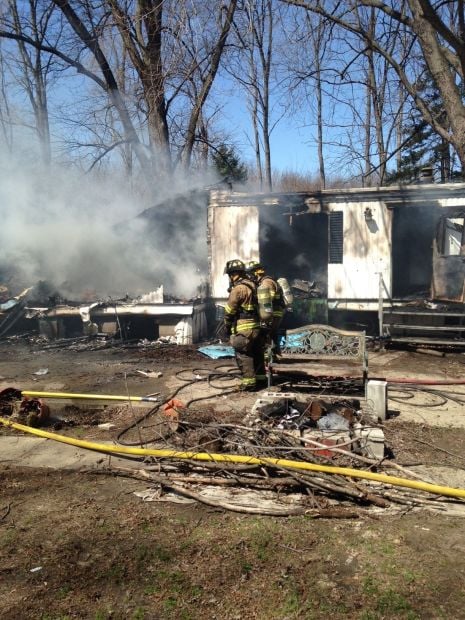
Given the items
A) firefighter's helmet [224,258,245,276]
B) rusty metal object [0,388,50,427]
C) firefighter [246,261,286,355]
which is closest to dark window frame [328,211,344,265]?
firefighter [246,261,286,355]

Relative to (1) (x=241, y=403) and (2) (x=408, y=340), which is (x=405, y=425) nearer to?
(1) (x=241, y=403)

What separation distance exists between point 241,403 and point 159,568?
147 inches

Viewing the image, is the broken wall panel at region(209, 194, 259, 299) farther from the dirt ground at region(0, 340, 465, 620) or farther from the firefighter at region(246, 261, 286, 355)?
the dirt ground at region(0, 340, 465, 620)

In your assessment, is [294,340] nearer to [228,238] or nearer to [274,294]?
[274,294]

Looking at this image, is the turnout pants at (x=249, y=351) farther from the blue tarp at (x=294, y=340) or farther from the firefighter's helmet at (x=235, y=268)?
the firefighter's helmet at (x=235, y=268)

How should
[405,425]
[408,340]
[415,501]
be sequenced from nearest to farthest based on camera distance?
[415,501], [405,425], [408,340]

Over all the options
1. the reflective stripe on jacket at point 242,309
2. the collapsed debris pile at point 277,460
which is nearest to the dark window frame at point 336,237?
the reflective stripe on jacket at point 242,309

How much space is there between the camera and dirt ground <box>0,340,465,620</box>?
2.89 m

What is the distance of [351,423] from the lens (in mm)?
5250

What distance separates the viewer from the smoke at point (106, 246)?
13.2m

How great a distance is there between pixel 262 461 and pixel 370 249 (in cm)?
816

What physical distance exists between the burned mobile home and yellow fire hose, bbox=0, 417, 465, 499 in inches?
260

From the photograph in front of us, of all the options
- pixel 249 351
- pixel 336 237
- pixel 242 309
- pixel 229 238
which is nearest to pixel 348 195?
pixel 336 237

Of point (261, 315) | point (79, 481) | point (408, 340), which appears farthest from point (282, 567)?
point (408, 340)
